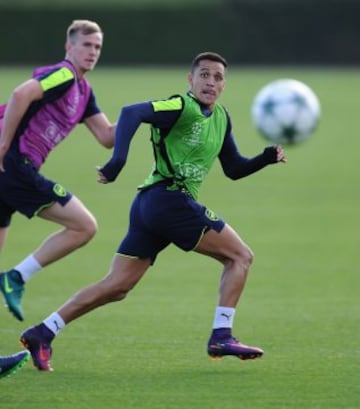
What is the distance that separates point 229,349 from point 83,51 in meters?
2.82

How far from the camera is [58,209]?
10133mm

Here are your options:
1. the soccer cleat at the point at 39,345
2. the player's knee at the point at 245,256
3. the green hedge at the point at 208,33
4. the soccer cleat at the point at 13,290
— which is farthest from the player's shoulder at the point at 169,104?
the green hedge at the point at 208,33

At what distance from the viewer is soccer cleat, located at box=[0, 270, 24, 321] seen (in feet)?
32.7

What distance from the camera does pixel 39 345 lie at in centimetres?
895

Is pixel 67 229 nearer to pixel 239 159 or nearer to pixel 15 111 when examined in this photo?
pixel 15 111

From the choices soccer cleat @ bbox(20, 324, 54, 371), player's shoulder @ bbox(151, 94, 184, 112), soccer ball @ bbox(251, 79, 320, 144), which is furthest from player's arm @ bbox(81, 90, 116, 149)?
soccer ball @ bbox(251, 79, 320, 144)

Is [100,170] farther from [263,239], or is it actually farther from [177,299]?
[263,239]

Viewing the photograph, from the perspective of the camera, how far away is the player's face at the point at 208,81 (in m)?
9.05

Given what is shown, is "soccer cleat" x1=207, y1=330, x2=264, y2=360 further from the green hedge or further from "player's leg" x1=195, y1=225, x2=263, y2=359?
the green hedge

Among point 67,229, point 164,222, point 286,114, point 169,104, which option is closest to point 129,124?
point 169,104

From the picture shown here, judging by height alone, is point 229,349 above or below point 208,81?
below

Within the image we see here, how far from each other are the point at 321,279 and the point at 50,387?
592cm

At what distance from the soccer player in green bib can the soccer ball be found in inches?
223

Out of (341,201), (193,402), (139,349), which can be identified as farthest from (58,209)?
(341,201)
